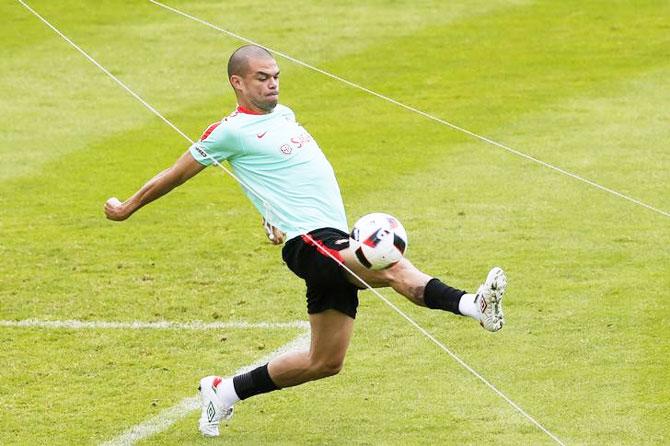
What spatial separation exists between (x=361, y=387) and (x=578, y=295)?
8.61 ft

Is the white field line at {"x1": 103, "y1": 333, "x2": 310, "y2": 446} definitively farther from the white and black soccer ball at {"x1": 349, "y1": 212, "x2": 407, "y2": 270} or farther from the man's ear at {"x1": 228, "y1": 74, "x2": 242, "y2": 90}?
the man's ear at {"x1": 228, "y1": 74, "x2": 242, "y2": 90}

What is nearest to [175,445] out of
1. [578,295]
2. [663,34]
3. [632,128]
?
[578,295]

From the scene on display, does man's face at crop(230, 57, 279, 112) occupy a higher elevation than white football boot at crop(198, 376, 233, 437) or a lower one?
higher

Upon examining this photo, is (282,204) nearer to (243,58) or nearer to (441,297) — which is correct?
(243,58)

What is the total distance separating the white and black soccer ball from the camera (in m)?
9.38

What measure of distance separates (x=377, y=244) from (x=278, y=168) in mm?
1043

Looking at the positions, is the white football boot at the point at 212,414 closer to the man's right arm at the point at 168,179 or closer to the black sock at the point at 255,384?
the black sock at the point at 255,384

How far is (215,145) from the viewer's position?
9961mm

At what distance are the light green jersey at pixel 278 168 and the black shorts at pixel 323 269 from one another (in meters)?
0.09

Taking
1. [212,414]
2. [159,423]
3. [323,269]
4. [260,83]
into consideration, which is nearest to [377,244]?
[323,269]

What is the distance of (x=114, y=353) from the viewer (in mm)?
11820

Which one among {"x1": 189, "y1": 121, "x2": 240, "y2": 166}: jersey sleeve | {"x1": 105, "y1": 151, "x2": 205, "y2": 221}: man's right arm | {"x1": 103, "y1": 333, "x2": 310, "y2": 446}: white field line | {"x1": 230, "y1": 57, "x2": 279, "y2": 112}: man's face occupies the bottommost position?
{"x1": 103, "y1": 333, "x2": 310, "y2": 446}: white field line

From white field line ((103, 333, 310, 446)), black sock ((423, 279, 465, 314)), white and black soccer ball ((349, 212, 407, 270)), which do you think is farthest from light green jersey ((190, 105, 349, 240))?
white field line ((103, 333, 310, 446))

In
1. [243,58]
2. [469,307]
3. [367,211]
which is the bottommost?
[367,211]
